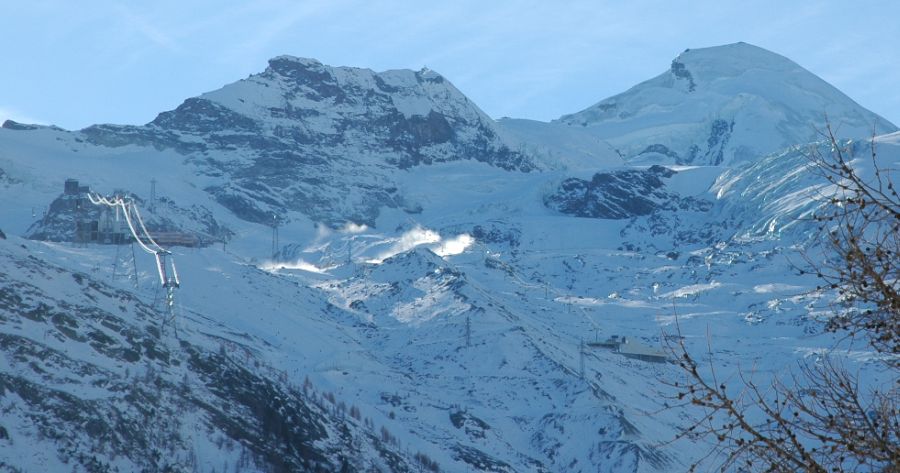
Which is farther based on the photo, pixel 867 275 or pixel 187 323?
pixel 187 323

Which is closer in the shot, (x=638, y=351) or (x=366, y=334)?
(x=366, y=334)

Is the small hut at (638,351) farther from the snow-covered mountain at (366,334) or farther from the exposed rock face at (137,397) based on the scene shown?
the exposed rock face at (137,397)

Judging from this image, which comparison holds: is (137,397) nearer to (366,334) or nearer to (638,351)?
(366,334)

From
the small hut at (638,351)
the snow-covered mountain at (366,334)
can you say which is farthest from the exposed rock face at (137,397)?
the small hut at (638,351)

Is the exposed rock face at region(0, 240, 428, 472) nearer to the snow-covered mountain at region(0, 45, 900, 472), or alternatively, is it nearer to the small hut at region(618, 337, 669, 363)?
the snow-covered mountain at region(0, 45, 900, 472)

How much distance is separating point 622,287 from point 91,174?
238ft

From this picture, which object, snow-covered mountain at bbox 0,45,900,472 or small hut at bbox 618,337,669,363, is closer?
snow-covered mountain at bbox 0,45,900,472

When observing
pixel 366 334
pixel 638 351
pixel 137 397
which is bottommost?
pixel 638 351

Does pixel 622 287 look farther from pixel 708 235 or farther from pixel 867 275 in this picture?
pixel 867 275

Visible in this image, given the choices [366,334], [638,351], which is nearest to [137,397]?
[366,334]

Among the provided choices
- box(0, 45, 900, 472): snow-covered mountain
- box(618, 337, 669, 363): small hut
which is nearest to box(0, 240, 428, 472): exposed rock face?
box(0, 45, 900, 472): snow-covered mountain

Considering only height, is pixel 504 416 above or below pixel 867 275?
below

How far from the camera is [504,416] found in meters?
86.9

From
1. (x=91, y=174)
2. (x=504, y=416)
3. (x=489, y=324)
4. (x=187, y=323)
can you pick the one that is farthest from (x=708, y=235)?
(x=187, y=323)
